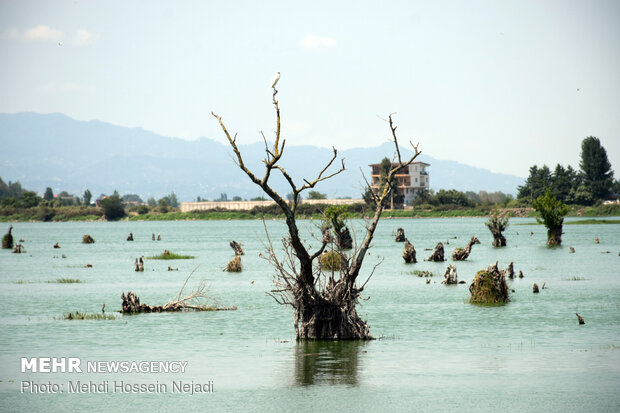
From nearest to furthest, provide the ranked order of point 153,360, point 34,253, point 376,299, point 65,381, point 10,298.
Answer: point 65,381, point 153,360, point 376,299, point 10,298, point 34,253

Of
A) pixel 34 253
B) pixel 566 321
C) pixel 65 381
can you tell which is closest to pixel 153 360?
pixel 65 381

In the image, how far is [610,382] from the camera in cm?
2248

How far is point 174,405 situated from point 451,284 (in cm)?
3055

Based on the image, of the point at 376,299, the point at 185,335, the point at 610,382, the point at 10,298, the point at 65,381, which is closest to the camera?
the point at 610,382

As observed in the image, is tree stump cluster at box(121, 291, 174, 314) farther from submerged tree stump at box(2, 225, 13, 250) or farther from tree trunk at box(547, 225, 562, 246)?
submerged tree stump at box(2, 225, 13, 250)

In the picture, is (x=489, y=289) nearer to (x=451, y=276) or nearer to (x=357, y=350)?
(x=451, y=276)

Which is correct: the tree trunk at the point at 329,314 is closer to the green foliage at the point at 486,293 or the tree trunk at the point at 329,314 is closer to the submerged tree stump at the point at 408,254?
the green foliage at the point at 486,293

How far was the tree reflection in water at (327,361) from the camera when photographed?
23281 millimetres

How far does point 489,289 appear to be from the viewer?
3988 centimetres

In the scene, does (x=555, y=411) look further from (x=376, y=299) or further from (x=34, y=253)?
(x=34, y=253)

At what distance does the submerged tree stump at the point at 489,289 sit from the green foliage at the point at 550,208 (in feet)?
164

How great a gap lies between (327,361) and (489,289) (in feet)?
54.9

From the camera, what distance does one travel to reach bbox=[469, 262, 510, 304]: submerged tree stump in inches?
1567

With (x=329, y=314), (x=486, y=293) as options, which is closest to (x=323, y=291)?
(x=329, y=314)
